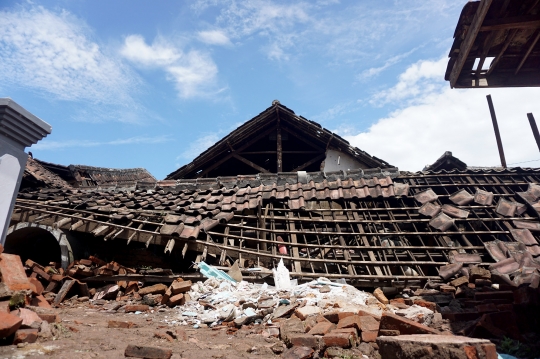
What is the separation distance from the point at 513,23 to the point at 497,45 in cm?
53

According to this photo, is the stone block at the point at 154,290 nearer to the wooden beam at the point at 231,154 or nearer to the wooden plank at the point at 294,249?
the wooden plank at the point at 294,249

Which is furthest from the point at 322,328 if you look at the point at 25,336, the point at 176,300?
the point at 25,336

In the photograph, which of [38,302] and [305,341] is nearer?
[305,341]

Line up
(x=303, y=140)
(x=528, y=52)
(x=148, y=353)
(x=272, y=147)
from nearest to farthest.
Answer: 1. (x=148, y=353)
2. (x=528, y=52)
3. (x=303, y=140)
4. (x=272, y=147)

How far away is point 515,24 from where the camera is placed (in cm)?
373

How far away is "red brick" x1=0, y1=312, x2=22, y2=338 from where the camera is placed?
2.83m

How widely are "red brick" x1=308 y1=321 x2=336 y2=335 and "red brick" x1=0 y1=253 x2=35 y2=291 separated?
12.3 feet

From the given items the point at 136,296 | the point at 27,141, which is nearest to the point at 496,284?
the point at 136,296

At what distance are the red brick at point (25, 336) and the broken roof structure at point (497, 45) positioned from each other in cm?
598

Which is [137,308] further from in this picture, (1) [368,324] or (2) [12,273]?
(1) [368,324]

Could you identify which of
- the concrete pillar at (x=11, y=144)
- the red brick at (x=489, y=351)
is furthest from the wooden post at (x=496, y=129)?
the concrete pillar at (x=11, y=144)

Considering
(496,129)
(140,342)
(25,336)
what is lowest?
(140,342)

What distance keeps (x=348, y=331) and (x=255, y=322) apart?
160 cm

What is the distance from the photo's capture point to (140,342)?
3721mm
